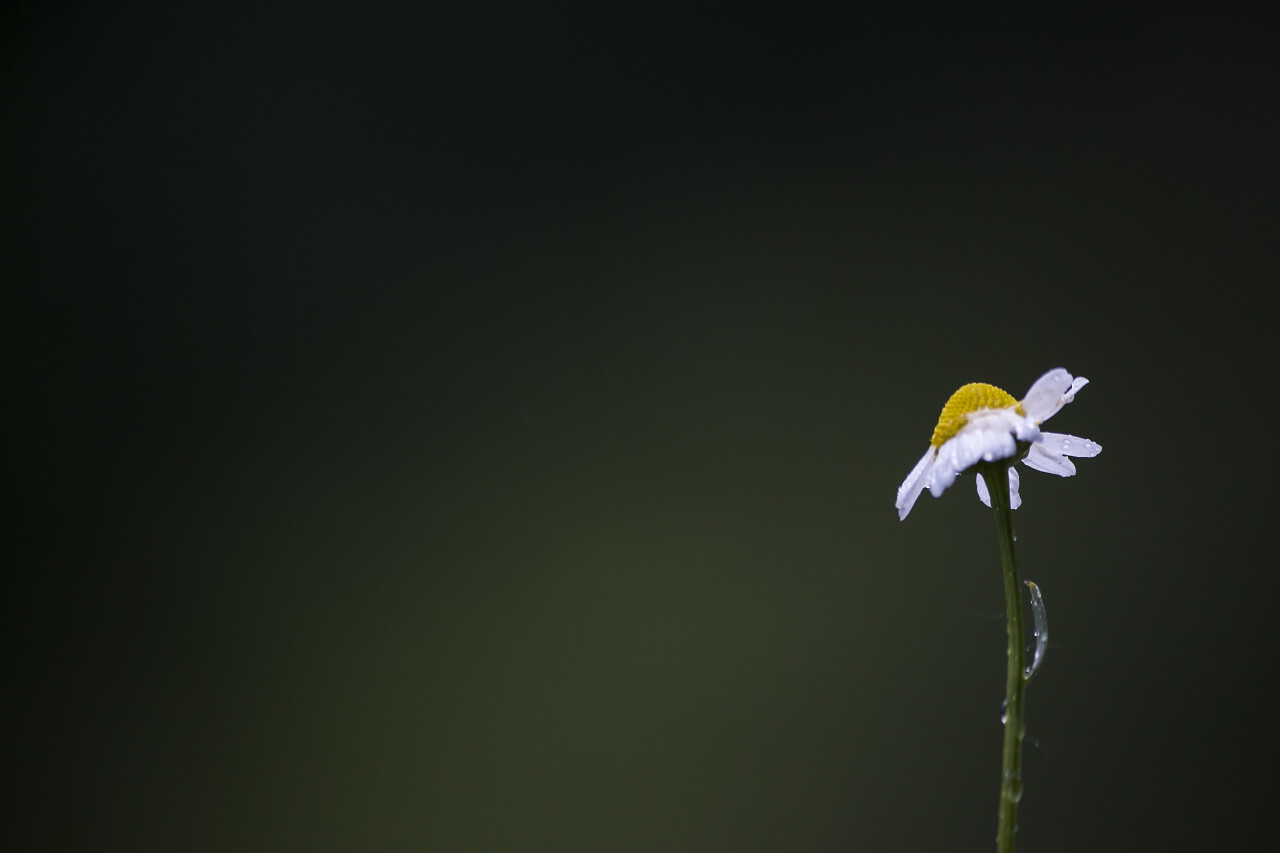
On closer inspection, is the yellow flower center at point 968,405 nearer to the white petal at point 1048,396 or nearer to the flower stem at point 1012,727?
the white petal at point 1048,396

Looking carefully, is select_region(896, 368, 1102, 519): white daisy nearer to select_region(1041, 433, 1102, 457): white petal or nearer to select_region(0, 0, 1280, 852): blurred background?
select_region(1041, 433, 1102, 457): white petal

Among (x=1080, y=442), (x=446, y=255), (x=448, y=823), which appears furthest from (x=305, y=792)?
(x=1080, y=442)

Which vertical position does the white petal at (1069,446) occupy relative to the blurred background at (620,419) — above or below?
below

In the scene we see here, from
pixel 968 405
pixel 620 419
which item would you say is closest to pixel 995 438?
pixel 968 405

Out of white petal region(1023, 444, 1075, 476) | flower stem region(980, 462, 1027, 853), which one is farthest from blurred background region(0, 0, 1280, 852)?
flower stem region(980, 462, 1027, 853)

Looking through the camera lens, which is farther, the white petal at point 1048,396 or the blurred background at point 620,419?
the blurred background at point 620,419

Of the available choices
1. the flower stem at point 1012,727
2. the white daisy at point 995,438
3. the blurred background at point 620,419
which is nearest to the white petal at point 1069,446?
the white daisy at point 995,438

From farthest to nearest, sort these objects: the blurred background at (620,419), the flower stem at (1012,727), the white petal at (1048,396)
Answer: the blurred background at (620,419) → the white petal at (1048,396) → the flower stem at (1012,727)
